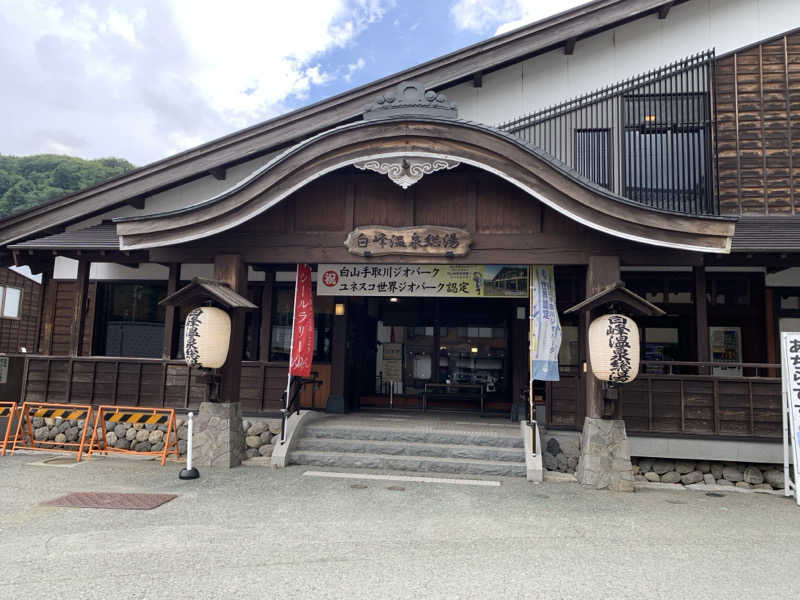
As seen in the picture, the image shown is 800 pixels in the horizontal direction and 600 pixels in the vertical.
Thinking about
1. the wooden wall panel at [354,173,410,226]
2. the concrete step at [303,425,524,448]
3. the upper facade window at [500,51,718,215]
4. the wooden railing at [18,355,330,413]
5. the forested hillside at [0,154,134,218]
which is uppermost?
the forested hillside at [0,154,134,218]

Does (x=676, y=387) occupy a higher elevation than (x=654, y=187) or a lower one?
lower

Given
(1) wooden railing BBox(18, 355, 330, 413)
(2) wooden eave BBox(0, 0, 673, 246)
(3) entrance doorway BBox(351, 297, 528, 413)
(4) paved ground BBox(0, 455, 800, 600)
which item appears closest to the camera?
(4) paved ground BBox(0, 455, 800, 600)

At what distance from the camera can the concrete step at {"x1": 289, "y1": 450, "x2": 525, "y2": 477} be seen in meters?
8.27

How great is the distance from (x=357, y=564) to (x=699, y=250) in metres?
6.13

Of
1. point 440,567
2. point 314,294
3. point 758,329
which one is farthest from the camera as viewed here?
point 314,294

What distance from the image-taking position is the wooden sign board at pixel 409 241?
8109mm

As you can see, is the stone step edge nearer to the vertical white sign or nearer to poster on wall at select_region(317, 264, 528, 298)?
Result: poster on wall at select_region(317, 264, 528, 298)

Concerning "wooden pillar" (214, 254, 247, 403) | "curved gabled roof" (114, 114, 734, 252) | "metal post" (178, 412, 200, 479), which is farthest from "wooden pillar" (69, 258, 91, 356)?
"metal post" (178, 412, 200, 479)

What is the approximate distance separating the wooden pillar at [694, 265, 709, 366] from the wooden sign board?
13.9 ft

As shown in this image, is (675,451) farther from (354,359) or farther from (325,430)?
(354,359)

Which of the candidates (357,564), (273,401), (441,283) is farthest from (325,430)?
(357,564)

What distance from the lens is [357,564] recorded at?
182 inches

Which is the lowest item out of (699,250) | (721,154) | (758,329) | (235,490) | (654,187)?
(235,490)

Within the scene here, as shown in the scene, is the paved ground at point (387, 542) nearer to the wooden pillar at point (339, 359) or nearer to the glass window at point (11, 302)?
the wooden pillar at point (339, 359)
